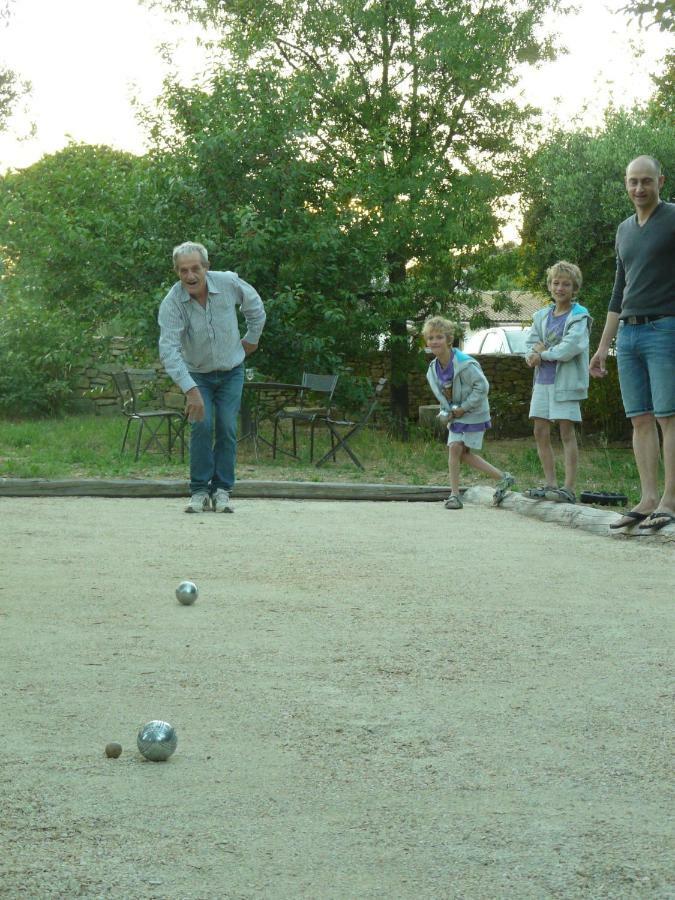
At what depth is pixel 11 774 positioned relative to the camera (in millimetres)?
2830

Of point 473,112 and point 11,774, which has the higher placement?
point 473,112

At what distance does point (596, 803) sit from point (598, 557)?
3.82 meters

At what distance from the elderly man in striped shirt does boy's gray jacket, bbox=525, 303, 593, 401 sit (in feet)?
6.40

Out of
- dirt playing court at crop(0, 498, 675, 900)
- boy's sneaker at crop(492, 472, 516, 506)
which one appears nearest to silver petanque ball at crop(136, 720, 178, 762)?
dirt playing court at crop(0, 498, 675, 900)

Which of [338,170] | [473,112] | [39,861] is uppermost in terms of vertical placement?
[473,112]

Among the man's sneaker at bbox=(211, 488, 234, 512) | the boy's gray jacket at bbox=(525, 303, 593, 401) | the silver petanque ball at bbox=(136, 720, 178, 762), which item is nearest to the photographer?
the silver petanque ball at bbox=(136, 720, 178, 762)

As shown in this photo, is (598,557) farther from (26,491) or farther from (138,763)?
(26,491)

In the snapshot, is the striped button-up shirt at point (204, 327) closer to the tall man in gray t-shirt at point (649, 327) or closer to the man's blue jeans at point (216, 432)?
the man's blue jeans at point (216, 432)

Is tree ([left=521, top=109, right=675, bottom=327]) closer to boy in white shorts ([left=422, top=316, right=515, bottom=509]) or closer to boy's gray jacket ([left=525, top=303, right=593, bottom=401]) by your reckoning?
boy in white shorts ([left=422, top=316, right=515, bottom=509])

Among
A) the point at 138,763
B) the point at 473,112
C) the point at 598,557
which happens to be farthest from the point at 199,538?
the point at 473,112

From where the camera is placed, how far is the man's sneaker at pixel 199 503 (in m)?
8.33

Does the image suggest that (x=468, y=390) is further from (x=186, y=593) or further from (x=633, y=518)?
(x=186, y=593)

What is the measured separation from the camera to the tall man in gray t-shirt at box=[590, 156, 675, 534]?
6.67 m

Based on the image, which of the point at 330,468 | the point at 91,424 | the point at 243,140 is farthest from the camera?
the point at 91,424
